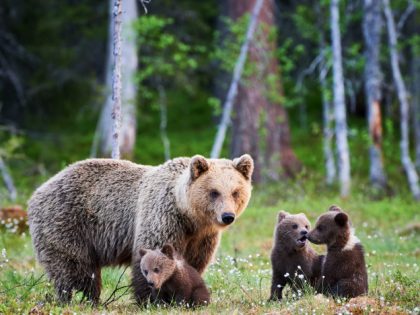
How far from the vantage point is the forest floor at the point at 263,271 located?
7.76 m

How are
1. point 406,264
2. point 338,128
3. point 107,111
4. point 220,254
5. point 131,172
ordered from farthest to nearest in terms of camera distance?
point 107,111 → point 338,128 → point 220,254 → point 406,264 → point 131,172

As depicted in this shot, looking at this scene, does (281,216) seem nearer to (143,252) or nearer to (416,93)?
(143,252)

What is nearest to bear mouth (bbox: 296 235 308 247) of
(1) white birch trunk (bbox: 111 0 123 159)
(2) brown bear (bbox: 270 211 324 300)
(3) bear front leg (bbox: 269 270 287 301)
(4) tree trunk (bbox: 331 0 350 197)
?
(2) brown bear (bbox: 270 211 324 300)

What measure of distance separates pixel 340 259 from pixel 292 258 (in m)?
0.69

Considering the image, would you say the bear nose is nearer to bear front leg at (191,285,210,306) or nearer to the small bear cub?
the small bear cub

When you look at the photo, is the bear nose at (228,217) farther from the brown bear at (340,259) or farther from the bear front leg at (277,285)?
the bear front leg at (277,285)

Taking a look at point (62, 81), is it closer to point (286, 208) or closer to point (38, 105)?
point (38, 105)

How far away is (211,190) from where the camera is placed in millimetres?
8281

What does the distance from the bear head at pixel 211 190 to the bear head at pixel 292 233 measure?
527 mm

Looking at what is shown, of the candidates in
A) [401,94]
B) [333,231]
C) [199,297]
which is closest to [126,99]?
[401,94]

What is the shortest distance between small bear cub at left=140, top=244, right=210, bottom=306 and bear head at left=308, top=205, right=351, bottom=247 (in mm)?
1291

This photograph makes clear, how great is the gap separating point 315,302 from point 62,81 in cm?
2142

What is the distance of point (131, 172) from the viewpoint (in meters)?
9.38

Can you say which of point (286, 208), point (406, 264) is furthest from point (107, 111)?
point (406, 264)
